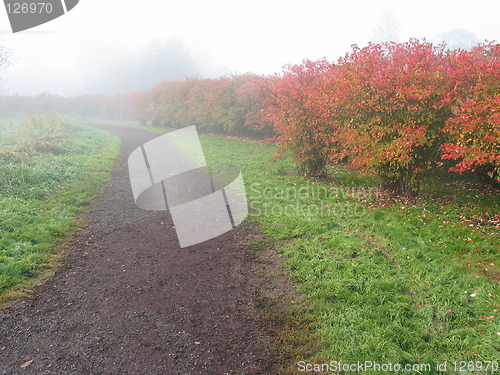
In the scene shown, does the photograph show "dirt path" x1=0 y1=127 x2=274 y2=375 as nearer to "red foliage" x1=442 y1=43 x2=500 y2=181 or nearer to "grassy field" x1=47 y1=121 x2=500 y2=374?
"grassy field" x1=47 y1=121 x2=500 y2=374

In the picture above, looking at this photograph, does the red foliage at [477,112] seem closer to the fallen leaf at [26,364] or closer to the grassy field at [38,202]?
the fallen leaf at [26,364]

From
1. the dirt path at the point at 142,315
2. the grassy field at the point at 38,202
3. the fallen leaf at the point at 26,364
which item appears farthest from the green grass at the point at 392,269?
the grassy field at the point at 38,202

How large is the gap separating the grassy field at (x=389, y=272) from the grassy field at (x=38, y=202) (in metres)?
3.68

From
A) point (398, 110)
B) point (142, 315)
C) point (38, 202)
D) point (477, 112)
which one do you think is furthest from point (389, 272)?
point (38, 202)

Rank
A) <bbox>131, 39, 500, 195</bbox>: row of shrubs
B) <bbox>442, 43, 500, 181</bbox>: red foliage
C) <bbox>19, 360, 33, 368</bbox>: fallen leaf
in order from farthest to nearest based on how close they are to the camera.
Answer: <bbox>131, 39, 500, 195</bbox>: row of shrubs, <bbox>442, 43, 500, 181</bbox>: red foliage, <bbox>19, 360, 33, 368</bbox>: fallen leaf

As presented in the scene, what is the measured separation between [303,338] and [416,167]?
5.15 meters

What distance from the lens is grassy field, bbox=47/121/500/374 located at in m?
3.20

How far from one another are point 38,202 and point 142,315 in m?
5.36

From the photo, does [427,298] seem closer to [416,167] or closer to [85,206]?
[416,167]

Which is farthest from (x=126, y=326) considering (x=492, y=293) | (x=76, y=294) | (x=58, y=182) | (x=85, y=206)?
(x=58, y=182)

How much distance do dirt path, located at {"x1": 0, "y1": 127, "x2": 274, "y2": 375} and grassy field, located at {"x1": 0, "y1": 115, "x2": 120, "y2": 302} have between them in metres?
0.44

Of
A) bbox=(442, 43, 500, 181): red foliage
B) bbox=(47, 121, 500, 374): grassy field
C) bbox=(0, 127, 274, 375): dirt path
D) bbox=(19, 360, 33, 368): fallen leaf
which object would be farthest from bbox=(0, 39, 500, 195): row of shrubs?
bbox=(19, 360, 33, 368): fallen leaf

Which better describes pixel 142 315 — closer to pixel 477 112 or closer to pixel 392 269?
pixel 392 269

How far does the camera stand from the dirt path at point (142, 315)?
3.16 meters
